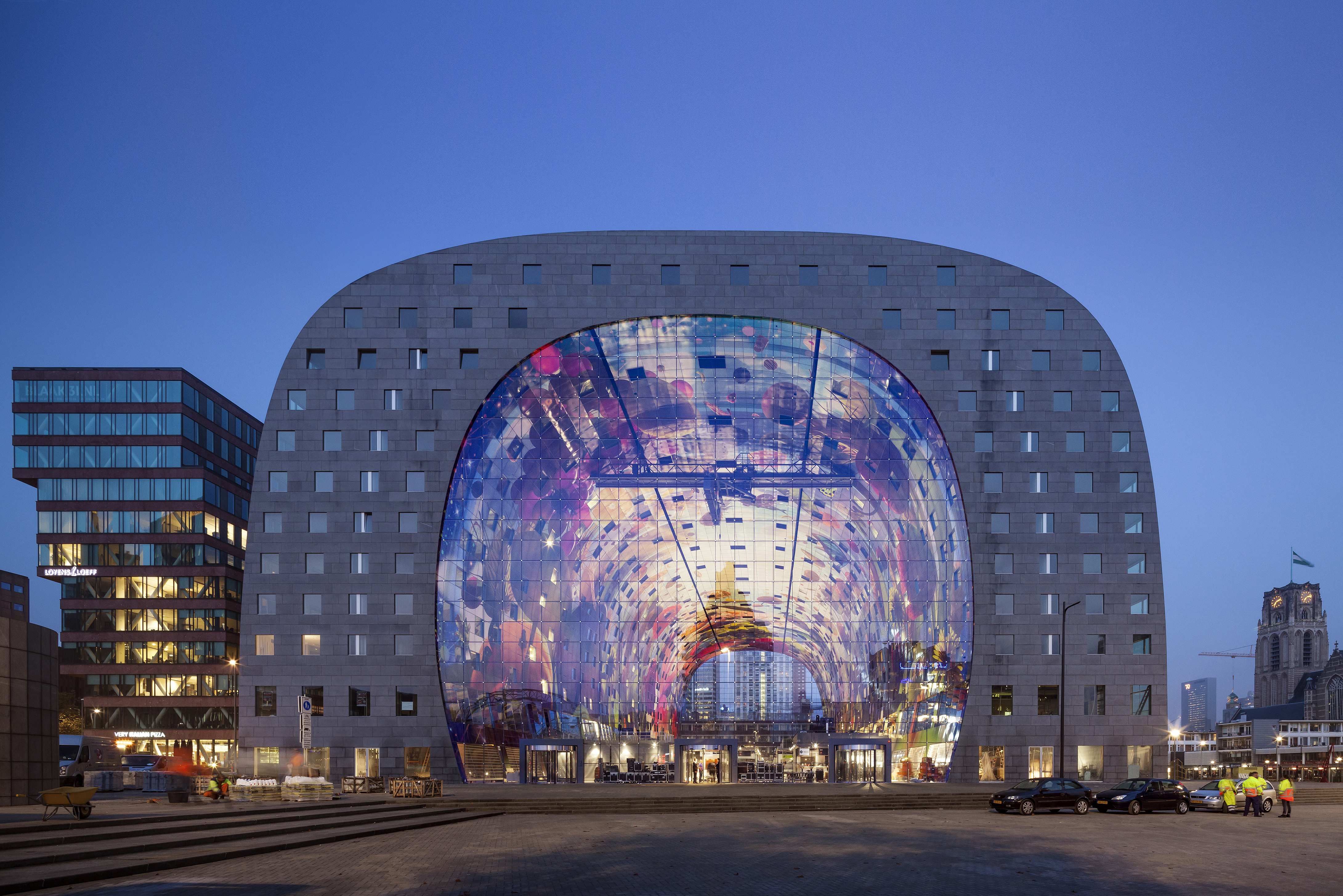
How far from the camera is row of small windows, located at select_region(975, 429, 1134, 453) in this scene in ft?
196

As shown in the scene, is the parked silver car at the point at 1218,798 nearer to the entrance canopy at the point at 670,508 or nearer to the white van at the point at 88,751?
the entrance canopy at the point at 670,508

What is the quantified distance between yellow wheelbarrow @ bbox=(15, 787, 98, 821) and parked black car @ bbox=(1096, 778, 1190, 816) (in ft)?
114

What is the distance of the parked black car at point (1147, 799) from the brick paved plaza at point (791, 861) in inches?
222

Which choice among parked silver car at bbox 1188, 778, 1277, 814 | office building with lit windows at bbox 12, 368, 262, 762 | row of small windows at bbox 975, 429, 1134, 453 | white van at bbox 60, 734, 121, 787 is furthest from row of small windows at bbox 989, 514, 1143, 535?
office building with lit windows at bbox 12, 368, 262, 762

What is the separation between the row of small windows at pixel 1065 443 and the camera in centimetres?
5966

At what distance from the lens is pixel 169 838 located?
84.2 feet

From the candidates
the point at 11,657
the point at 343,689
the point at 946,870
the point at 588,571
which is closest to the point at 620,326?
the point at 588,571

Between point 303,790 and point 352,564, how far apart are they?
2014 centimetres

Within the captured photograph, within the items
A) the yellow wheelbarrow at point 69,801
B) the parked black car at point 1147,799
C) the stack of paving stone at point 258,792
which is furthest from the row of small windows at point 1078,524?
the yellow wheelbarrow at point 69,801

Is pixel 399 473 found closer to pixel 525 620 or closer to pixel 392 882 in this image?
pixel 525 620

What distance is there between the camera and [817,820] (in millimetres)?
36438

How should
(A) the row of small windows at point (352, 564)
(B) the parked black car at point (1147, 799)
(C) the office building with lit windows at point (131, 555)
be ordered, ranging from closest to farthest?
1. (B) the parked black car at point (1147, 799)
2. (A) the row of small windows at point (352, 564)
3. (C) the office building with lit windows at point (131, 555)

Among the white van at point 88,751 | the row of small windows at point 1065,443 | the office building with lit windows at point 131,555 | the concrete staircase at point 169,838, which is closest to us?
the concrete staircase at point 169,838

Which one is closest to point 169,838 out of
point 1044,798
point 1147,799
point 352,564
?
point 1044,798
